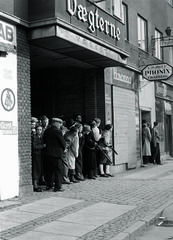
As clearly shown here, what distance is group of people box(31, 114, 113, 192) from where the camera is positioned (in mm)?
10070

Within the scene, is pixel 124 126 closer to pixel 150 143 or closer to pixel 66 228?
pixel 150 143

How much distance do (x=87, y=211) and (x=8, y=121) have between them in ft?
9.59

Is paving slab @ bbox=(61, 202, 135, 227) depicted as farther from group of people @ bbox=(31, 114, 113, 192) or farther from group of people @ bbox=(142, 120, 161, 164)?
group of people @ bbox=(142, 120, 161, 164)

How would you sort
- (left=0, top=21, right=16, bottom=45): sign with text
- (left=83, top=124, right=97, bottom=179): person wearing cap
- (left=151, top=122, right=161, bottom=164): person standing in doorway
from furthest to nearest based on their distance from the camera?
(left=151, top=122, right=161, bottom=164): person standing in doorway
(left=83, top=124, right=97, bottom=179): person wearing cap
(left=0, top=21, right=16, bottom=45): sign with text

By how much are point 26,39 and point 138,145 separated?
8683 millimetres

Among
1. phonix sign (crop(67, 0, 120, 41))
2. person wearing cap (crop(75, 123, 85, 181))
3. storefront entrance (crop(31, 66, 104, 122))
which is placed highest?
phonix sign (crop(67, 0, 120, 41))

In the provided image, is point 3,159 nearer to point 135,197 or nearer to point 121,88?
point 135,197

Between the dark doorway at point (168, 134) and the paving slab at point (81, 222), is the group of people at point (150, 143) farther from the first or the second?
the paving slab at point (81, 222)

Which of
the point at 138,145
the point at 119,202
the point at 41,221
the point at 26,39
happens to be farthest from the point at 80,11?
the point at 138,145

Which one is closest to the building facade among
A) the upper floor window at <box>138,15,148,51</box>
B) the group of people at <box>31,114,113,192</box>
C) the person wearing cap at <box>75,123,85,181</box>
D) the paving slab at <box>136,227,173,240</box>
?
the upper floor window at <box>138,15,148,51</box>

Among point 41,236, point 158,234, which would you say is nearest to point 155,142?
point 158,234

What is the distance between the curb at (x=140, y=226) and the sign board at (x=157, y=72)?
936cm

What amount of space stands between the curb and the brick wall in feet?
11.4

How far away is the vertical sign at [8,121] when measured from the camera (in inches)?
355
